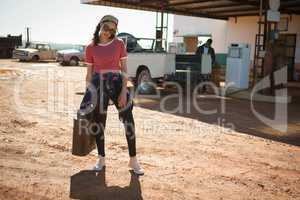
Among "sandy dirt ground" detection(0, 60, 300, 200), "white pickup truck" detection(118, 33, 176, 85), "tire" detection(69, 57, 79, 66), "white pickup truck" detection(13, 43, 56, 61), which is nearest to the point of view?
"sandy dirt ground" detection(0, 60, 300, 200)

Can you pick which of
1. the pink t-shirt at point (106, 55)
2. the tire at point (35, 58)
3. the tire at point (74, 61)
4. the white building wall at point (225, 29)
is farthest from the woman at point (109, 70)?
the tire at point (35, 58)

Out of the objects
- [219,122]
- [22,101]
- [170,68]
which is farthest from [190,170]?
[170,68]

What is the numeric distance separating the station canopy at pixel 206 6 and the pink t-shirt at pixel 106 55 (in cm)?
1123

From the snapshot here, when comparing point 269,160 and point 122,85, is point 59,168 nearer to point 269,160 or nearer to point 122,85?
point 122,85

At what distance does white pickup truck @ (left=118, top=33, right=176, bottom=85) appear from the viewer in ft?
43.4

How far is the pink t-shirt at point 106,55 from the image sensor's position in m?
4.61

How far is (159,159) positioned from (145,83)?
8167mm

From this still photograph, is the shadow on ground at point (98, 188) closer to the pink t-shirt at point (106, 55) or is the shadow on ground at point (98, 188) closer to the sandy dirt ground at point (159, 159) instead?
the sandy dirt ground at point (159, 159)

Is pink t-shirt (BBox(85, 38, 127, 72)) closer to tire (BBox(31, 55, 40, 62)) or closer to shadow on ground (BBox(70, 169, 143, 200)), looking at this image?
shadow on ground (BBox(70, 169, 143, 200))

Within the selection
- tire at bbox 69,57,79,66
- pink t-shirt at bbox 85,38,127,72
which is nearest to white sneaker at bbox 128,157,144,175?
pink t-shirt at bbox 85,38,127,72

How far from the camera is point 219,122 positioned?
8.37 m

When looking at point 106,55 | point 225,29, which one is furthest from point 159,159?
point 225,29

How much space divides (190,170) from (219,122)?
358 centimetres

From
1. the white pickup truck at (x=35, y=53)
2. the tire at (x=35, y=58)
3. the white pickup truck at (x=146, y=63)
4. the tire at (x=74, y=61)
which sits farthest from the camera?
the tire at (x=35, y=58)
